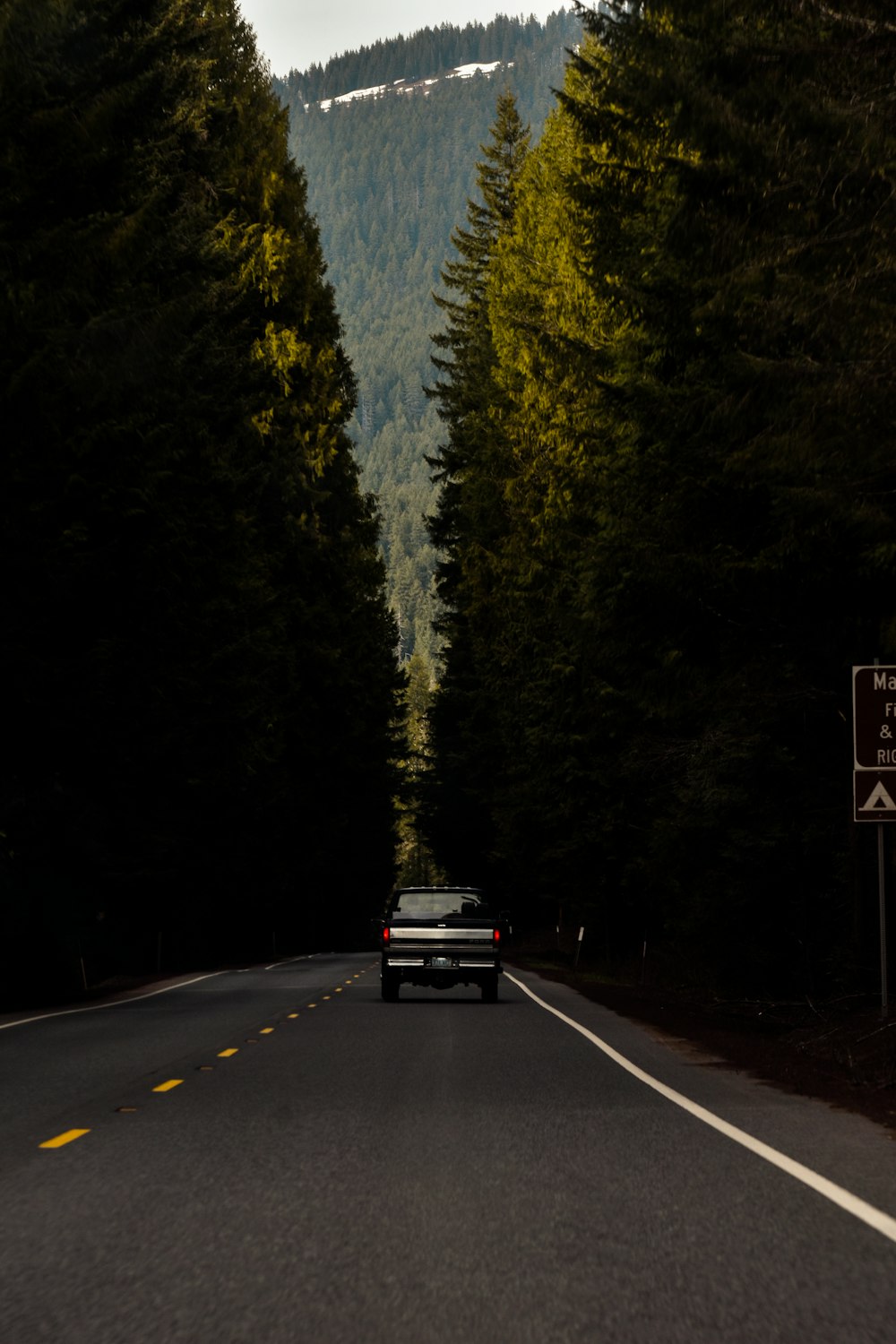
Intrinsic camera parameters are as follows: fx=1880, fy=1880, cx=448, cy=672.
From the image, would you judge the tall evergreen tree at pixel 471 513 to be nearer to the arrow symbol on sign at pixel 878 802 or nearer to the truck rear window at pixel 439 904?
the truck rear window at pixel 439 904

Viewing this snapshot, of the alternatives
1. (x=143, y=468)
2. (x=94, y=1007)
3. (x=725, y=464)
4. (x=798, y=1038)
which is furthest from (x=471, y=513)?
(x=798, y=1038)

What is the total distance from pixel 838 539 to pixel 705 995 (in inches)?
496

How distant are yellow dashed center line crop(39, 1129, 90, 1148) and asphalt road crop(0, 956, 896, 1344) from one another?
0.16ft

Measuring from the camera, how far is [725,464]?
18.7 meters

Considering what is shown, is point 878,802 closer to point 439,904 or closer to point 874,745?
point 874,745

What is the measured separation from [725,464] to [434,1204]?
36.9 ft

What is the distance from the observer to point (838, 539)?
19031mm

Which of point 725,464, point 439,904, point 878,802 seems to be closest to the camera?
point 878,802

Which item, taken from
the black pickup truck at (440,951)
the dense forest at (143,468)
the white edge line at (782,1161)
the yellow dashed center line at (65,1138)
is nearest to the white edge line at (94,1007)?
the dense forest at (143,468)

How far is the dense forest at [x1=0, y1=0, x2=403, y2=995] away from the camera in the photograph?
26.6 metres

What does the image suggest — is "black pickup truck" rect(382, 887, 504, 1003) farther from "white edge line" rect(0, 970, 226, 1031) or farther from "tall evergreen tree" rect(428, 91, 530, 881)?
"tall evergreen tree" rect(428, 91, 530, 881)

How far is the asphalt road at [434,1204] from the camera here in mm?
6414

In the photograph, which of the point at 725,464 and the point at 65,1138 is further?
the point at 725,464

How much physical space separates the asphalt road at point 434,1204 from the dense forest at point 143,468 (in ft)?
38.7
